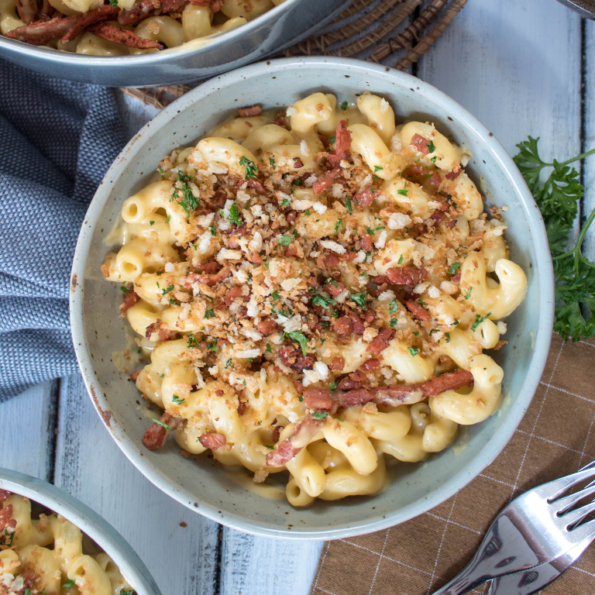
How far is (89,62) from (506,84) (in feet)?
3.93

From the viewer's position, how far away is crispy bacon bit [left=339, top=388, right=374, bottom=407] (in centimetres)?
145

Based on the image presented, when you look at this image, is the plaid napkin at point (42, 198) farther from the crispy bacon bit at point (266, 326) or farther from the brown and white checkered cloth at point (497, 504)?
the brown and white checkered cloth at point (497, 504)

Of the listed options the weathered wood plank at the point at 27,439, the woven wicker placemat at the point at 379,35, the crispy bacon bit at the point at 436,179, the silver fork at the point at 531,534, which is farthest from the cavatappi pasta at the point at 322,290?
the weathered wood plank at the point at 27,439

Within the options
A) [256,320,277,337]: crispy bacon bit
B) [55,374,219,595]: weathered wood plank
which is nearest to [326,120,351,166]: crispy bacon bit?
[256,320,277,337]: crispy bacon bit

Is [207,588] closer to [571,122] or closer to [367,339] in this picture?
[367,339]

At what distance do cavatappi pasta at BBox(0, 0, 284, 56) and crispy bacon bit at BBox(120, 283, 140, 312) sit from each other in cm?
63

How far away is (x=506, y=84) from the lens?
1751mm

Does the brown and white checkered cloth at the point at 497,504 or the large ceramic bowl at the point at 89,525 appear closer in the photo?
the large ceramic bowl at the point at 89,525

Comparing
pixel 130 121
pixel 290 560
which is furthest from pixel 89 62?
pixel 290 560

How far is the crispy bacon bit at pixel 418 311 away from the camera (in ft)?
4.63

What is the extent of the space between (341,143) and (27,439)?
53.0 inches

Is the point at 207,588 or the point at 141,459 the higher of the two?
the point at 141,459

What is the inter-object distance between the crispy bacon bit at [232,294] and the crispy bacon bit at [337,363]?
0.94 feet

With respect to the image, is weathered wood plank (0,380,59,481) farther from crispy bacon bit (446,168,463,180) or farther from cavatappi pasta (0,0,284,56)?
crispy bacon bit (446,168,463,180)
